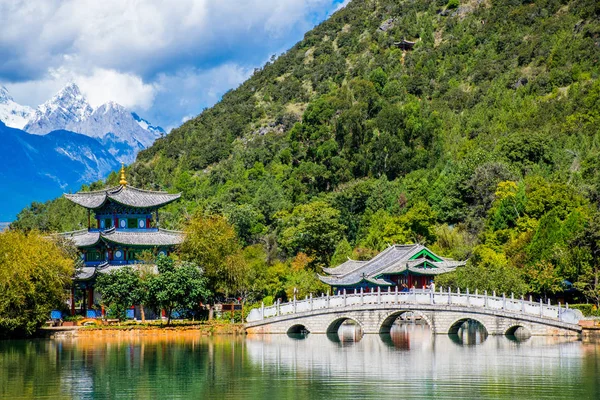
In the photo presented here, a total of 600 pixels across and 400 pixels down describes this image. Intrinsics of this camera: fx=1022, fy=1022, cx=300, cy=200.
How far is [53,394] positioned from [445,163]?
6586 centimetres

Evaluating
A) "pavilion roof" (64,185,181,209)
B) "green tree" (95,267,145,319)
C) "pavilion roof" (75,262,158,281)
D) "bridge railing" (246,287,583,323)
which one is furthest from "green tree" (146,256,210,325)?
A: "pavilion roof" (64,185,181,209)

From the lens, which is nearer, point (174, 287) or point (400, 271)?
point (174, 287)

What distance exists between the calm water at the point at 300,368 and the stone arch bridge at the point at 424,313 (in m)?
A: 0.99

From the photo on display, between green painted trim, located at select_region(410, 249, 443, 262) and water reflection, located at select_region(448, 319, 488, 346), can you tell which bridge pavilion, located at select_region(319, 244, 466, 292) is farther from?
water reflection, located at select_region(448, 319, 488, 346)

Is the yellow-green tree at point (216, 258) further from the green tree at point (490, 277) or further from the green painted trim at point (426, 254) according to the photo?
the green tree at point (490, 277)

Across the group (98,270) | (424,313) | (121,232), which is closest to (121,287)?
(98,270)

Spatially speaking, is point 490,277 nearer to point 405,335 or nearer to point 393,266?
point 405,335

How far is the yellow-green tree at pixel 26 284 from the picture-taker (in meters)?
49.0

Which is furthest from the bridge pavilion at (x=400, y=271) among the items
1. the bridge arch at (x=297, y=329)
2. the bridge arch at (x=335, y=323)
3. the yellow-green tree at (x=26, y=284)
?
the yellow-green tree at (x=26, y=284)

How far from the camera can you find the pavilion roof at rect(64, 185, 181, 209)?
211 feet

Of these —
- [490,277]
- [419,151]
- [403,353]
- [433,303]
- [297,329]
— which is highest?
[419,151]

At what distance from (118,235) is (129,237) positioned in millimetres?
702

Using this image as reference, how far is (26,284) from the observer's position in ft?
162

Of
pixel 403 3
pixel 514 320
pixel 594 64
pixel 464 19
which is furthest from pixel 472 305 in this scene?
pixel 403 3
